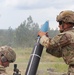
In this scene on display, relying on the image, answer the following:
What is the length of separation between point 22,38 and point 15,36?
9.36 ft

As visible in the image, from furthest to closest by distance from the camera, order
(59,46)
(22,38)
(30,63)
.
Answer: (22,38), (30,63), (59,46)

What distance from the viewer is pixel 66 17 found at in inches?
259

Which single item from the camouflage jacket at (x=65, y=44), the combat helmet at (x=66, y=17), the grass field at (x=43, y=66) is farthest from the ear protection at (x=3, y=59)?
the grass field at (x=43, y=66)

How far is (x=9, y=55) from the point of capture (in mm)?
6930

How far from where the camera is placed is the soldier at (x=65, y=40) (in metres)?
6.46

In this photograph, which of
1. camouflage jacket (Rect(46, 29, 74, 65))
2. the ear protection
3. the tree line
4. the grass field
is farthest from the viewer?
the tree line

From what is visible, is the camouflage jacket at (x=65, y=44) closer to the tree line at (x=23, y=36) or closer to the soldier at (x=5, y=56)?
the soldier at (x=5, y=56)

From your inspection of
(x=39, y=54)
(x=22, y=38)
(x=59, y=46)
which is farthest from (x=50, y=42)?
(x=22, y=38)

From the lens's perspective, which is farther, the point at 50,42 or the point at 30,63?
the point at 30,63

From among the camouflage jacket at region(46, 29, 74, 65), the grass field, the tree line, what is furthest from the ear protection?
the tree line

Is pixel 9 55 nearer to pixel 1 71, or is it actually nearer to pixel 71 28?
pixel 1 71

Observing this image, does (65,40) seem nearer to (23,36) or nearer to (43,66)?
(43,66)

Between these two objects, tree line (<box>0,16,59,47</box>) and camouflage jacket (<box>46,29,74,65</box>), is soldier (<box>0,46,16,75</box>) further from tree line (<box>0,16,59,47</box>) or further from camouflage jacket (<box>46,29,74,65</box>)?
tree line (<box>0,16,59,47</box>)

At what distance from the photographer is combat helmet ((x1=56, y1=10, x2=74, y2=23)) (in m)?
6.55
